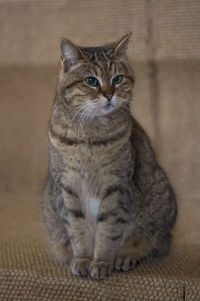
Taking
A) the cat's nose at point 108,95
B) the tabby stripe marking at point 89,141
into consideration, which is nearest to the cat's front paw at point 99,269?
the tabby stripe marking at point 89,141

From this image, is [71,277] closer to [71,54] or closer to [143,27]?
[71,54]

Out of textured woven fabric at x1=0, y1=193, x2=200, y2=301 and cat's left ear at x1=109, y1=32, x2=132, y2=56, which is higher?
cat's left ear at x1=109, y1=32, x2=132, y2=56

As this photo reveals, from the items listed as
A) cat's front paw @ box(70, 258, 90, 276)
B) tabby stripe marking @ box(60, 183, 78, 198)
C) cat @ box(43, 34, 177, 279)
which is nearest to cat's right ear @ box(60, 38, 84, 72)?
cat @ box(43, 34, 177, 279)

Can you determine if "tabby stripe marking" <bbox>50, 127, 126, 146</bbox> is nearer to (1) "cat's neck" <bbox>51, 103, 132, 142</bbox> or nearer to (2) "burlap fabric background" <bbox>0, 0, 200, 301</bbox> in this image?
(1) "cat's neck" <bbox>51, 103, 132, 142</bbox>

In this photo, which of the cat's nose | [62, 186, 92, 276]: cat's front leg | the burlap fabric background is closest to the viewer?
the cat's nose

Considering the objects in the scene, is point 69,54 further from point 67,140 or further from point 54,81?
point 54,81

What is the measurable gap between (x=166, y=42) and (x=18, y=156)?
3.34 ft

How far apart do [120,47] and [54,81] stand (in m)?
1.10

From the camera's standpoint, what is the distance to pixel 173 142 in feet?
8.88

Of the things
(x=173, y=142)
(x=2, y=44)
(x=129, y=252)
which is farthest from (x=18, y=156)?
(x=129, y=252)

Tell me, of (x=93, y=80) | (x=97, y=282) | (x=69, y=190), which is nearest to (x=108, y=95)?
(x=93, y=80)

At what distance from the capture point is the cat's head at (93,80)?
169 cm

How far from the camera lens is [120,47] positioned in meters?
1.79

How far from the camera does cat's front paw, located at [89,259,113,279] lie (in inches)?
68.5
